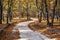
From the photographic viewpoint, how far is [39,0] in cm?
6100

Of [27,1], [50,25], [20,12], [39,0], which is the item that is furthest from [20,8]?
[50,25]

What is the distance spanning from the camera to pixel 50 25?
1505 inches

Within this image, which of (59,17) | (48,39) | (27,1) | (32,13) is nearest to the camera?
(48,39)

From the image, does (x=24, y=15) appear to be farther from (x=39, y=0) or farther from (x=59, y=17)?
(x=39, y=0)

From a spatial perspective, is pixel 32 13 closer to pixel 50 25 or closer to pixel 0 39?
pixel 50 25

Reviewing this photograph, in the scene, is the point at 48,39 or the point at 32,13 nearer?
the point at 48,39

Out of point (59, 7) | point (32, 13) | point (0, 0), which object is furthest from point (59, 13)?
point (32, 13)

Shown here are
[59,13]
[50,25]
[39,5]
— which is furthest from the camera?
[59,13]

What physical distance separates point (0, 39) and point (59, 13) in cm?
5481

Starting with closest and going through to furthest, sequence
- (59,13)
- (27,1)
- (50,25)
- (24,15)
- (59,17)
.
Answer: (50,25) → (59,13) → (59,17) → (27,1) → (24,15)

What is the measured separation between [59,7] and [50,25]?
22.1 m

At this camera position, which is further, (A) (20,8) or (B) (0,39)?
(A) (20,8)

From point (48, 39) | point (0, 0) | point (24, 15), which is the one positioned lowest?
point (24, 15)

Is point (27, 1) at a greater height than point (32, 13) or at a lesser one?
greater
